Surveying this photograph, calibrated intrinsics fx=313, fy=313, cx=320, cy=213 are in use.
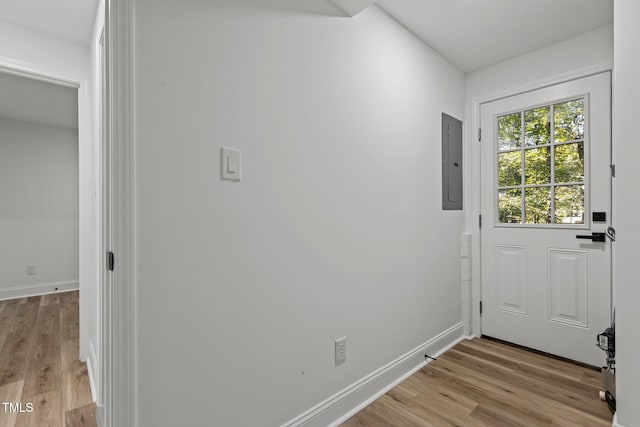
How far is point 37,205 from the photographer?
14.3 feet

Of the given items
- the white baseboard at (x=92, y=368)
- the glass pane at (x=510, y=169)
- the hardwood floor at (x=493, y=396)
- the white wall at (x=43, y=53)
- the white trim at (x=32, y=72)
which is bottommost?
the hardwood floor at (x=493, y=396)

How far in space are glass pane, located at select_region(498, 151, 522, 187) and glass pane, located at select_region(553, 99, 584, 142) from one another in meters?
0.29

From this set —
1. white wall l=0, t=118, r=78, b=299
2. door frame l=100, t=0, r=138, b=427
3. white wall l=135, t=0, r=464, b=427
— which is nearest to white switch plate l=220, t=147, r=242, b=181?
white wall l=135, t=0, r=464, b=427

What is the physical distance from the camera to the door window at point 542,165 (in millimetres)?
2281

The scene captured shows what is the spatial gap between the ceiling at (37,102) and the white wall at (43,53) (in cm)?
88

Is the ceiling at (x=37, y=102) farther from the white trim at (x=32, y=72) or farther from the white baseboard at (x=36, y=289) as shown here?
the white baseboard at (x=36, y=289)

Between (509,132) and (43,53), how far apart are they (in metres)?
3.50

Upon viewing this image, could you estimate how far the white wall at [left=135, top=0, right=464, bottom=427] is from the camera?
110cm

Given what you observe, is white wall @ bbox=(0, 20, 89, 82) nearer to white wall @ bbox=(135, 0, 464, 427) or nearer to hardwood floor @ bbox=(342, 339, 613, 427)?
white wall @ bbox=(135, 0, 464, 427)

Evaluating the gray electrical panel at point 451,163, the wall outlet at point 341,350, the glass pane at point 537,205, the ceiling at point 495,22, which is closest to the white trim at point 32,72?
the ceiling at point 495,22

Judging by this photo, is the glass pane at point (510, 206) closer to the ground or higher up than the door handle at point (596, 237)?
higher up

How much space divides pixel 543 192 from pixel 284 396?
2.37m

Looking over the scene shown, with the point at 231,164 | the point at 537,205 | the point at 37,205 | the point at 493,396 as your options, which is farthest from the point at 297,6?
the point at 37,205

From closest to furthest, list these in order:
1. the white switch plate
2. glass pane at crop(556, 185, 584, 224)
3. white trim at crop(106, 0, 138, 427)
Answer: white trim at crop(106, 0, 138, 427) < the white switch plate < glass pane at crop(556, 185, 584, 224)
